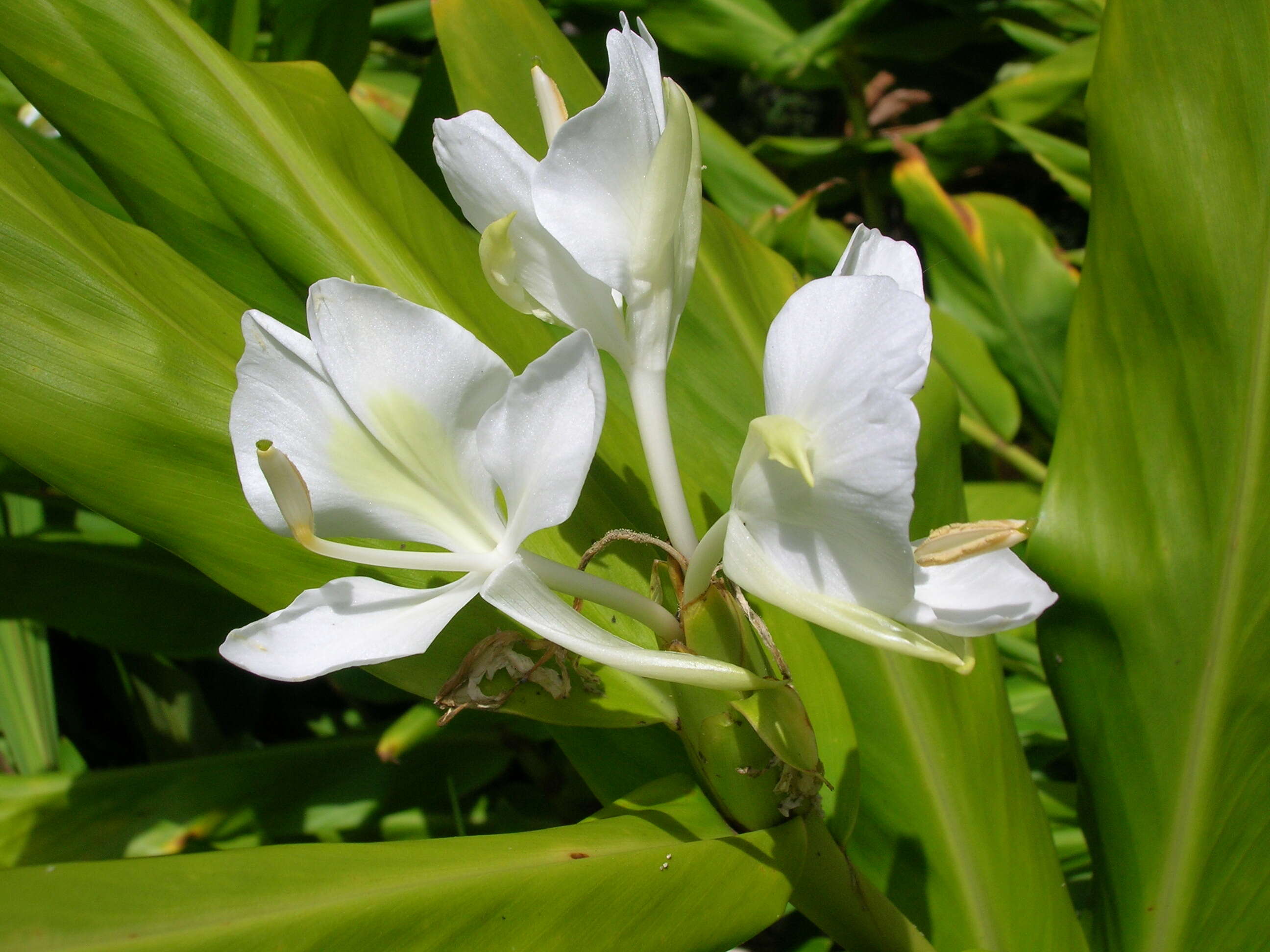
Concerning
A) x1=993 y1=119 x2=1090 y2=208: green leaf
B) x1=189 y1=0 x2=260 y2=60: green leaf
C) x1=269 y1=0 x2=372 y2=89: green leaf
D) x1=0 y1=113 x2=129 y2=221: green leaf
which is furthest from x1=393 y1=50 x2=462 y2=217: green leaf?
x1=993 y1=119 x2=1090 y2=208: green leaf

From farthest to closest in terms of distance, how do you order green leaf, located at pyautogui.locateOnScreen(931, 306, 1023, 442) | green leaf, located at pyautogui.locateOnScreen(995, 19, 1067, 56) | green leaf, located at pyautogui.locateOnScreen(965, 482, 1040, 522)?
green leaf, located at pyautogui.locateOnScreen(995, 19, 1067, 56) < green leaf, located at pyautogui.locateOnScreen(931, 306, 1023, 442) < green leaf, located at pyautogui.locateOnScreen(965, 482, 1040, 522)

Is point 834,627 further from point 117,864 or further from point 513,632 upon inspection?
point 117,864

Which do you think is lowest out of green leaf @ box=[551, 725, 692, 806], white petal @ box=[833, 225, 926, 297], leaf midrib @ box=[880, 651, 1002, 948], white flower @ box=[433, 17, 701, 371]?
leaf midrib @ box=[880, 651, 1002, 948]

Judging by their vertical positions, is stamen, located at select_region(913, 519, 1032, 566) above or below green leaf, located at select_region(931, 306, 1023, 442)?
above

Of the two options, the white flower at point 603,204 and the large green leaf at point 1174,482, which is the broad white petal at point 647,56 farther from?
the large green leaf at point 1174,482

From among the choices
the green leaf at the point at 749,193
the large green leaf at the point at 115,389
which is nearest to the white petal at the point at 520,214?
the large green leaf at the point at 115,389

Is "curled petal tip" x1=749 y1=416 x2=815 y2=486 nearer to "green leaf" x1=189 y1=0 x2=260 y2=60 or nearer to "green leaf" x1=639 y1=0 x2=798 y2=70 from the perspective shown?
"green leaf" x1=189 y1=0 x2=260 y2=60

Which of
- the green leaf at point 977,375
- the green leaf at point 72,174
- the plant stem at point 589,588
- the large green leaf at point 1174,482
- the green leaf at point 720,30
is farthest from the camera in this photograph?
the green leaf at point 720,30
